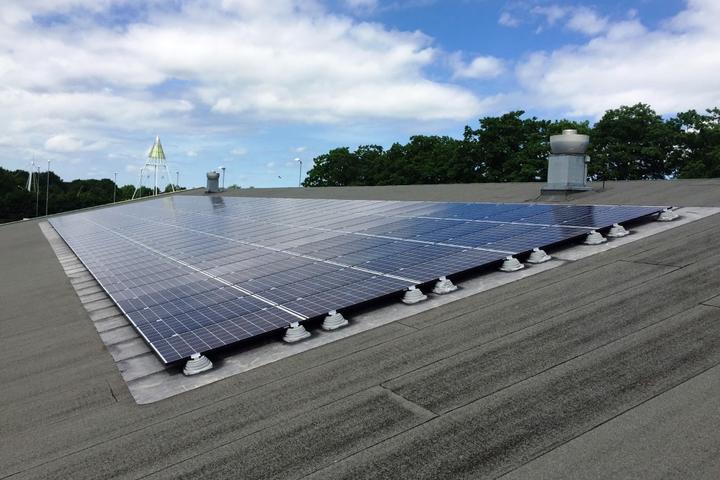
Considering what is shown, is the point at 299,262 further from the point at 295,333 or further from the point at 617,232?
the point at 617,232

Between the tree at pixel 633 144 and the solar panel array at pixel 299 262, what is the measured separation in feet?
209

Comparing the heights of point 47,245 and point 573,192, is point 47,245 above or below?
below

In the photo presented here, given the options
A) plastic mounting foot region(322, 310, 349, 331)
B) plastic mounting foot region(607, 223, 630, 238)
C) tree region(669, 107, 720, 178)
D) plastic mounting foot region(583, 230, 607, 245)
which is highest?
tree region(669, 107, 720, 178)

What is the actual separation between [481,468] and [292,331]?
497cm

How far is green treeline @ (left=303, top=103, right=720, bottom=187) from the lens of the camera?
6994 centimetres

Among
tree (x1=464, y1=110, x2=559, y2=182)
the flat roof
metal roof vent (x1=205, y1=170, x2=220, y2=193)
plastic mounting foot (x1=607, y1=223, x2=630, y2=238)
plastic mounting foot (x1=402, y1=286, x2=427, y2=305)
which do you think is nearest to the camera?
the flat roof

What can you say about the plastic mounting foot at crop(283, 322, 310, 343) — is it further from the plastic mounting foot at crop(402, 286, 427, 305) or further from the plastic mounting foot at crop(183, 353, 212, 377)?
the plastic mounting foot at crop(402, 286, 427, 305)

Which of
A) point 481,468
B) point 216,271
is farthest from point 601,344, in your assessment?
point 216,271

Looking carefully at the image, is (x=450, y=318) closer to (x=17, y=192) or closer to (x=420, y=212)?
(x=420, y=212)

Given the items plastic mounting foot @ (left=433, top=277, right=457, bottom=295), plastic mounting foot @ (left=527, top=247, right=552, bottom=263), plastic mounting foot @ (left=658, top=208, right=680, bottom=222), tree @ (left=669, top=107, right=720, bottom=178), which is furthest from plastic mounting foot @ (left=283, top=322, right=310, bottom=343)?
tree @ (left=669, top=107, right=720, bottom=178)

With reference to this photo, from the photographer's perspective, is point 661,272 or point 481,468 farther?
point 661,272

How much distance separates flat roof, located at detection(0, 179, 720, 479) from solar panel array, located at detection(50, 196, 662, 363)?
4.16ft

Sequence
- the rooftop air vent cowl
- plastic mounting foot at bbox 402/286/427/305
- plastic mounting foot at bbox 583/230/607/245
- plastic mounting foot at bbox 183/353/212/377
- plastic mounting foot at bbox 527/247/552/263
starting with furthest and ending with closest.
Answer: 1. the rooftop air vent cowl
2. plastic mounting foot at bbox 583/230/607/245
3. plastic mounting foot at bbox 527/247/552/263
4. plastic mounting foot at bbox 402/286/427/305
5. plastic mounting foot at bbox 183/353/212/377

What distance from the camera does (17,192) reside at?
14988 centimetres
